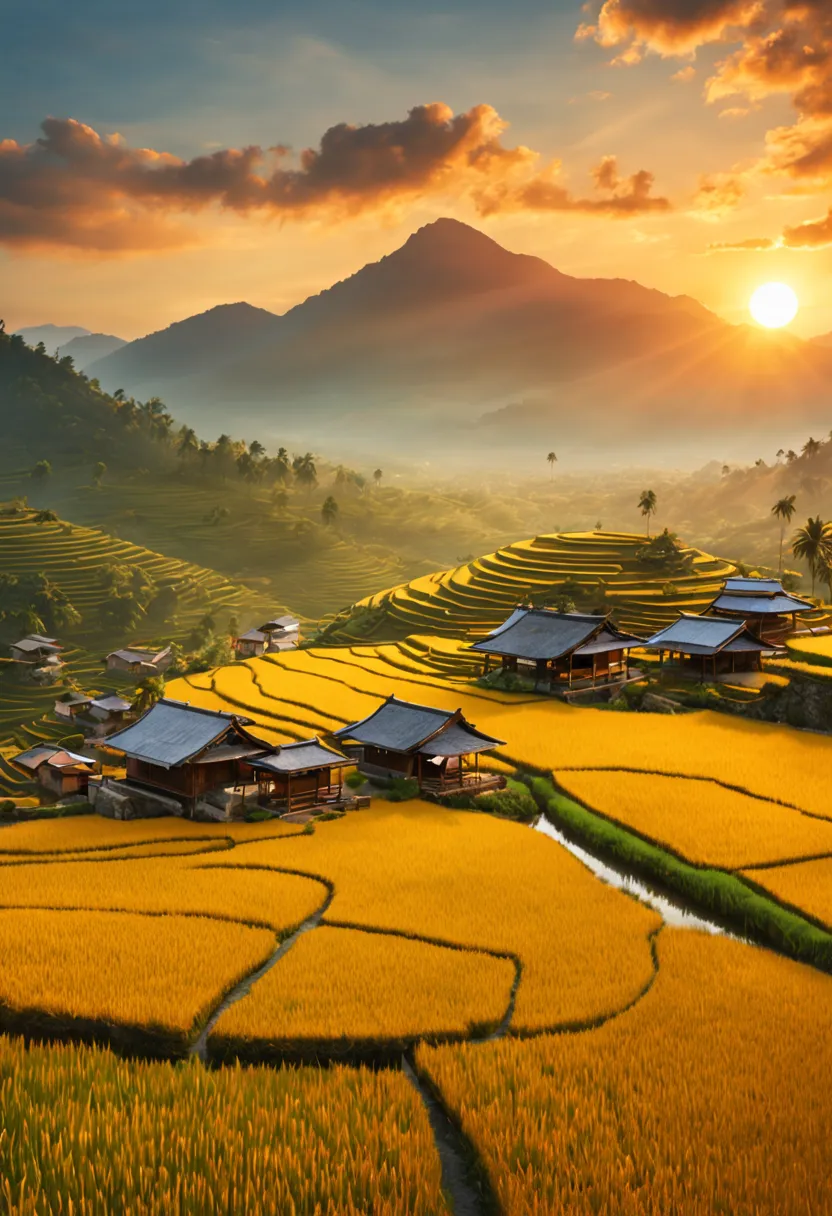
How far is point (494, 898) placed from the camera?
2128cm

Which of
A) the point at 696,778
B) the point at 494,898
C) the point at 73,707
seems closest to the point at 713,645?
the point at 696,778

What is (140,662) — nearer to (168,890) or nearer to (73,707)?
(73,707)

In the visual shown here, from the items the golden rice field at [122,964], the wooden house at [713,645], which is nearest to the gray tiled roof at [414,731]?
the golden rice field at [122,964]

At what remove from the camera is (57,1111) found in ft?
41.4

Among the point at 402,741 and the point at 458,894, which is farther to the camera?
the point at 402,741

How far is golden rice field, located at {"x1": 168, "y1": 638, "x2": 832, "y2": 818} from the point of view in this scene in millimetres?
31328

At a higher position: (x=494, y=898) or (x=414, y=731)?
(x=414, y=731)

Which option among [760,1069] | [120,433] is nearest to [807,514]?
[120,433]

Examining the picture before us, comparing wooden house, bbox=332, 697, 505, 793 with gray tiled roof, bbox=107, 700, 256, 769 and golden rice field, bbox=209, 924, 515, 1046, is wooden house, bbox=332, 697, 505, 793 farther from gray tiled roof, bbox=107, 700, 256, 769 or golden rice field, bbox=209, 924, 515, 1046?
golden rice field, bbox=209, 924, 515, 1046

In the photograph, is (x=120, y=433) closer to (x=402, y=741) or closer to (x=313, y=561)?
(x=313, y=561)

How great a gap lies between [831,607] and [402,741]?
4183 centimetres

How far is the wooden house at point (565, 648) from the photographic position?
46.2m

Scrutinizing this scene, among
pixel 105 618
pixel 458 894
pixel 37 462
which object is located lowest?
pixel 105 618

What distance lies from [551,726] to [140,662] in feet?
153
